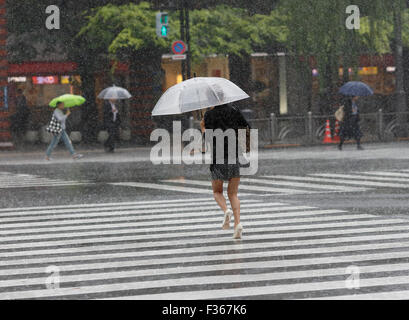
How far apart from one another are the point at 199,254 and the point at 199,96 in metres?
1.94

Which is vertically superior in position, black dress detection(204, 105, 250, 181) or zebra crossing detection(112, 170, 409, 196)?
black dress detection(204, 105, 250, 181)

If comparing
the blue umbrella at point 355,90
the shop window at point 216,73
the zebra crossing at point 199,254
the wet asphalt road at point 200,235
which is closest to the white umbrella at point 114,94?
the blue umbrella at point 355,90

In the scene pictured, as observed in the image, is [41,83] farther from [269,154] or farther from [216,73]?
[269,154]

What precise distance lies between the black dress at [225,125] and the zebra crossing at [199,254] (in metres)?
0.79

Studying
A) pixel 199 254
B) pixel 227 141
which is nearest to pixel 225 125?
pixel 227 141

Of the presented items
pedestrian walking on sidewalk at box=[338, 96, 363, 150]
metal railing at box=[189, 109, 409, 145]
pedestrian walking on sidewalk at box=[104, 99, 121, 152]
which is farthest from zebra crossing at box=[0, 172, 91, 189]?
pedestrian walking on sidewalk at box=[338, 96, 363, 150]

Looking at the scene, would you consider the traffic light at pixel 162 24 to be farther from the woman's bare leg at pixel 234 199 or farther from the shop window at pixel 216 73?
the woman's bare leg at pixel 234 199

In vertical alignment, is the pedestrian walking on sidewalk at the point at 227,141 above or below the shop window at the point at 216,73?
below

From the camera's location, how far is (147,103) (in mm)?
36344

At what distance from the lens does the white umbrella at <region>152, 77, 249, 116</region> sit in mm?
10758

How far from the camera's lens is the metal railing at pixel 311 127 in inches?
1224

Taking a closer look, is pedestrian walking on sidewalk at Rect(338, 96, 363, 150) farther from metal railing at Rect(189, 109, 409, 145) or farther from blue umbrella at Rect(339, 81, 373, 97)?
metal railing at Rect(189, 109, 409, 145)

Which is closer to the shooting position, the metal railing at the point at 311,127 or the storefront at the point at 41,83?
the metal railing at the point at 311,127

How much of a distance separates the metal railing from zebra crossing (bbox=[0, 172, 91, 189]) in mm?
9701
